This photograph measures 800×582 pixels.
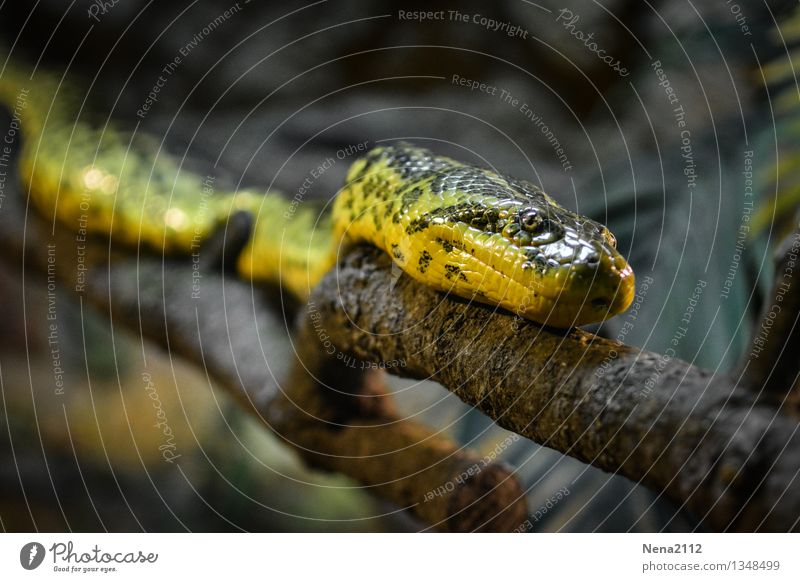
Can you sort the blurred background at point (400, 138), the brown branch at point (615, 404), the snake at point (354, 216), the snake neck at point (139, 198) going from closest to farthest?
the brown branch at point (615, 404) < the snake at point (354, 216) < the blurred background at point (400, 138) < the snake neck at point (139, 198)

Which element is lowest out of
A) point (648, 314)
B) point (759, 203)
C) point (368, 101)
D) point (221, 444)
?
point (221, 444)

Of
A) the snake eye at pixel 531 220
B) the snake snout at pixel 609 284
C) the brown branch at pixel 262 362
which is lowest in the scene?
the brown branch at pixel 262 362

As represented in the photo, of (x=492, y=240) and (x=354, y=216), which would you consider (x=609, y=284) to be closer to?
(x=492, y=240)

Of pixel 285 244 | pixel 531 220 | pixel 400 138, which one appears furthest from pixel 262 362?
pixel 531 220

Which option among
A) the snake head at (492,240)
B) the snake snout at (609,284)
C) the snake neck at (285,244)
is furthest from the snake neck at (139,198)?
the snake snout at (609,284)

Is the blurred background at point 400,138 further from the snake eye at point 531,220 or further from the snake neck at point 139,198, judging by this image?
the snake eye at point 531,220

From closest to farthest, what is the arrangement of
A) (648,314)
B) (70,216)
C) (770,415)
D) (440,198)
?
1. (770,415)
2. (440,198)
3. (648,314)
4. (70,216)

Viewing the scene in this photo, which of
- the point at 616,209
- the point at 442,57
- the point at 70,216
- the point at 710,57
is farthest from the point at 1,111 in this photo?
the point at 710,57

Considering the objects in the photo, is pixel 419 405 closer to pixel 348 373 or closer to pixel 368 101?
pixel 348 373

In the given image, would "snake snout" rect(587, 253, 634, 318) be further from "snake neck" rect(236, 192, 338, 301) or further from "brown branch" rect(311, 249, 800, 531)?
"snake neck" rect(236, 192, 338, 301)
